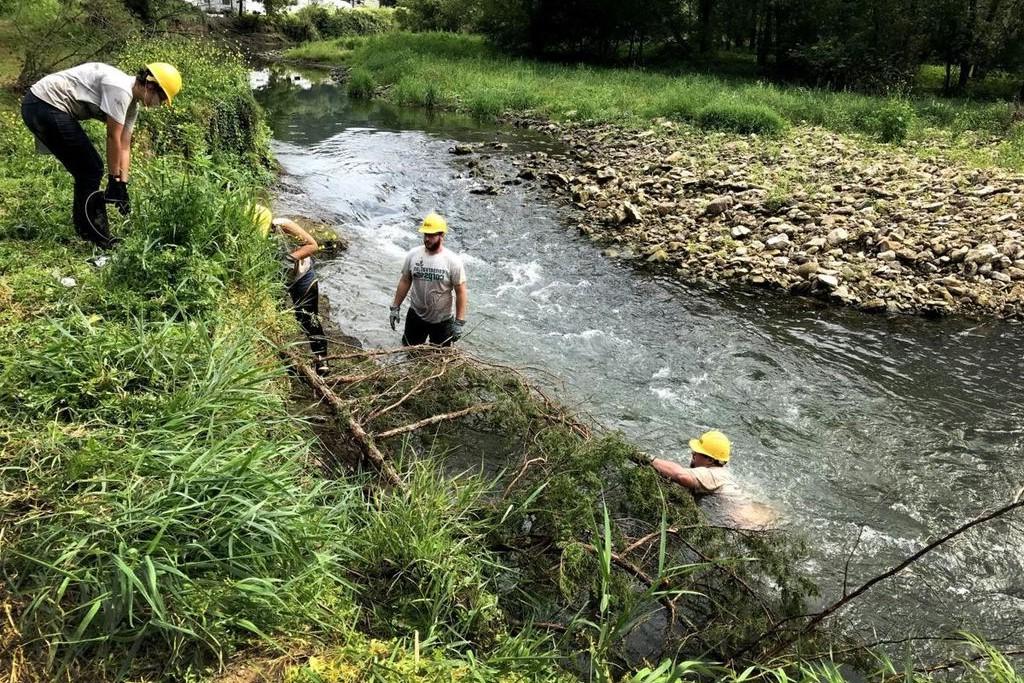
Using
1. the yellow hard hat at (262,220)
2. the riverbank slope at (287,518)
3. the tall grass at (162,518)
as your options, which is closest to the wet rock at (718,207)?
the yellow hard hat at (262,220)

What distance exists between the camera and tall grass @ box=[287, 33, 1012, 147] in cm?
1928

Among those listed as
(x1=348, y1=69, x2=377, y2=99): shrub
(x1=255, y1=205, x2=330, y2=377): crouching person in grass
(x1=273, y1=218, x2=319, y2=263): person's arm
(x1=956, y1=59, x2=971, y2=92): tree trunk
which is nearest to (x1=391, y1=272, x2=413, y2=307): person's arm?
(x1=255, y1=205, x2=330, y2=377): crouching person in grass

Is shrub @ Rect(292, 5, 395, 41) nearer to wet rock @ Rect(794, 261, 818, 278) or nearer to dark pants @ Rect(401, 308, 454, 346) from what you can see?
wet rock @ Rect(794, 261, 818, 278)

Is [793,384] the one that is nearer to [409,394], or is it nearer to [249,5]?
[409,394]

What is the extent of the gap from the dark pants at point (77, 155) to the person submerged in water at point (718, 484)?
4952 mm

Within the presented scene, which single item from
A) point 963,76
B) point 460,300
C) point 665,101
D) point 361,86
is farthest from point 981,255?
Result: point 361,86

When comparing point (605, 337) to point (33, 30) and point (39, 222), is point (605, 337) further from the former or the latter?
point (33, 30)

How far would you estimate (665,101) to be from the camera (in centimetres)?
2180

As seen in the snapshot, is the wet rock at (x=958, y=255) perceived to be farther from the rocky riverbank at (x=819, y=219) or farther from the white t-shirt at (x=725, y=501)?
the white t-shirt at (x=725, y=501)

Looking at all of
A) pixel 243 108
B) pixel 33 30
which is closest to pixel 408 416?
pixel 243 108

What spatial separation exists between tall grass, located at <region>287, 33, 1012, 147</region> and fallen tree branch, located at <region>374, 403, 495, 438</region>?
17307 millimetres

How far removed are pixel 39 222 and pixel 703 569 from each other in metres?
5.96

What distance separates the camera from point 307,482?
136 inches

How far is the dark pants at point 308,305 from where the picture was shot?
20.3ft
